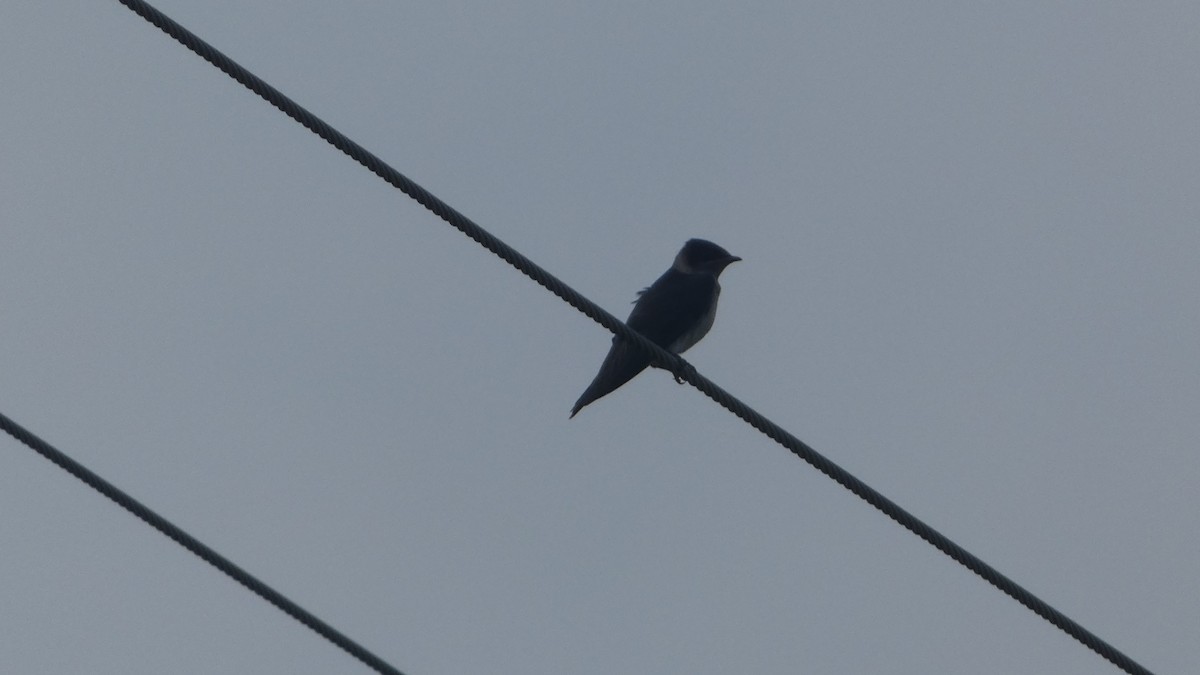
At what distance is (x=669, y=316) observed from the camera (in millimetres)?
9781

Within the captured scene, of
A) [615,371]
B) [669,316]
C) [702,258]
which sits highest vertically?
[702,258]

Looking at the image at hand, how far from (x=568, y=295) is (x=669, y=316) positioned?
402 centimetres

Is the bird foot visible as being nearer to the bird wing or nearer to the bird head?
the bird wing

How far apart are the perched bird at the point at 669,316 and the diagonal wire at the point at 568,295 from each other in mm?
3018

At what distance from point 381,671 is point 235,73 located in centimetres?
186

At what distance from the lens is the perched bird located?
9148 mm

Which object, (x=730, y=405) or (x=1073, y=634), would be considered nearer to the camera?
(x=1073, y=634)

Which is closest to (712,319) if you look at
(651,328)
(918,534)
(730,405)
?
(651,328)

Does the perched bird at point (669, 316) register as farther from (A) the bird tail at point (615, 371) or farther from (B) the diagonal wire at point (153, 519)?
(B) the diagonal wire at point (153, 519)

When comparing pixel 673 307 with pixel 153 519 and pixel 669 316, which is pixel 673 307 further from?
pixel 153 519

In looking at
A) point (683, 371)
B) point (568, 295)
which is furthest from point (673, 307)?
point (568, 295)

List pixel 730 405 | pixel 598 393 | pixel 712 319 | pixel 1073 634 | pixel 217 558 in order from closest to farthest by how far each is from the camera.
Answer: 1. pixel 217 558
2. pixel 1073 634
3. pixel 730 405
4. pixel 598 393
5. pixel 712 319

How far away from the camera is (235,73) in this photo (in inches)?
199

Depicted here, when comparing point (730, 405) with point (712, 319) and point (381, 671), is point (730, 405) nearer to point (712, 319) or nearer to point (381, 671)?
point (381, 671)
